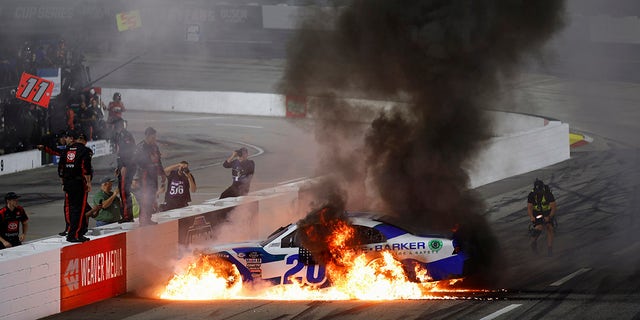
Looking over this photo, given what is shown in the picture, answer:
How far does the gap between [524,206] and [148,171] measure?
867cm

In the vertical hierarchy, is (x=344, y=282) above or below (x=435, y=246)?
below

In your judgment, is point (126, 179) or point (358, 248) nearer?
point (358, 248)

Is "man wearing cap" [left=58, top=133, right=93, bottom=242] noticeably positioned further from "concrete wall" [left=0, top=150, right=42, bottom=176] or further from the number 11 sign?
"concrete wall" [left=0, top=150, right=42, bottom=176]

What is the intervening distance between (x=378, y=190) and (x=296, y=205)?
2.68 m

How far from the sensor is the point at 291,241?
41.3ft

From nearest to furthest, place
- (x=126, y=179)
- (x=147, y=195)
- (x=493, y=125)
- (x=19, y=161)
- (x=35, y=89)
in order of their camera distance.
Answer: (x=147, y=195)
(x=126, y=179)
(x=493, y=125)
(x=35, y=89)
(x=19, y=161)

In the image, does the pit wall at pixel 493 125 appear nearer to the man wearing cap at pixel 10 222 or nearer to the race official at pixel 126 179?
the race official at pixel 126 179

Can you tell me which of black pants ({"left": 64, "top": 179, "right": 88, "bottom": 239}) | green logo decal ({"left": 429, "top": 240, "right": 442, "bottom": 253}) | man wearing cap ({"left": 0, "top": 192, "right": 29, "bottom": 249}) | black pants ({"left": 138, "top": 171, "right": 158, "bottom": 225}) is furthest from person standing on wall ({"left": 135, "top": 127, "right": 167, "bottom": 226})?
green logo decal ({"left": 429, "top": 240, "right": 442, "bottom": 253})

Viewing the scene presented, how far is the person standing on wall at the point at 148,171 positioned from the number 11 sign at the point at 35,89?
34.6 ft

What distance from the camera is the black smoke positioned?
13.8 meters

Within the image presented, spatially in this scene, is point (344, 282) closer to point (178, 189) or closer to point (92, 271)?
point (92, 271)

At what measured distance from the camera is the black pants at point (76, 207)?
12.6 meters

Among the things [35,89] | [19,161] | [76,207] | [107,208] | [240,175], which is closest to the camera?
[76,207]

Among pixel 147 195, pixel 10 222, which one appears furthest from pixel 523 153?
pixel 10 222
